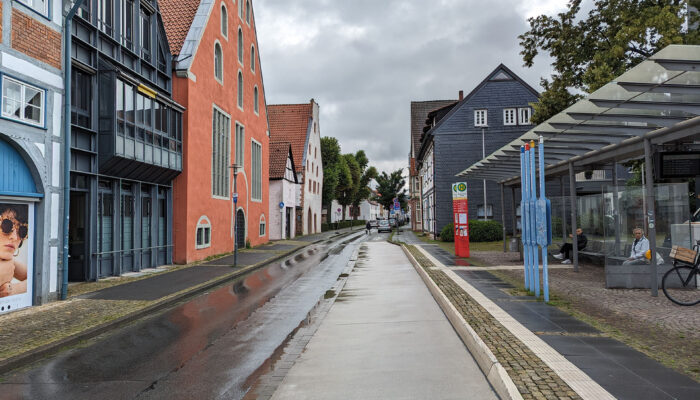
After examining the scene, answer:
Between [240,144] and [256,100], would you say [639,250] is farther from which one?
[256,100]

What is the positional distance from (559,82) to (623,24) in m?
3.40

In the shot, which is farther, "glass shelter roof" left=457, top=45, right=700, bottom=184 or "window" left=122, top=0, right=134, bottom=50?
"window" left=122, top=0, right=134, bottom=50

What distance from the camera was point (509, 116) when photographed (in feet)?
110

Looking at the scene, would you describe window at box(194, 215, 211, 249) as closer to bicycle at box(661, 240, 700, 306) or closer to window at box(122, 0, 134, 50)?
window at box(122, 0, 134, 50)

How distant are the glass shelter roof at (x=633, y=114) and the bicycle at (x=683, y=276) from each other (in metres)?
2.34

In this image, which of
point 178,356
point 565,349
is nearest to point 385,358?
point 565,349

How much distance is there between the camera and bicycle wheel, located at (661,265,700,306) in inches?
360

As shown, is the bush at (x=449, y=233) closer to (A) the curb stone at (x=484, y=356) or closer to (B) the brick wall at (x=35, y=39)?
(A) the curb stone at (x=484, y=356)

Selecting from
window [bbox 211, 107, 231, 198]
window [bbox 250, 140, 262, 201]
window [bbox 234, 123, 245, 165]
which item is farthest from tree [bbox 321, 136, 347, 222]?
window [bbox 211, 107, 231, 198]

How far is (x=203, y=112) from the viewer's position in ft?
68.1

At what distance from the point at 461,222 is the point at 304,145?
29093mm

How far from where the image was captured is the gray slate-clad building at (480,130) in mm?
33594

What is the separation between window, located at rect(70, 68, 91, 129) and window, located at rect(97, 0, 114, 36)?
1744 mm

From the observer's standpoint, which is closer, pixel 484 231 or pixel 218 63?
pixel 218 63
